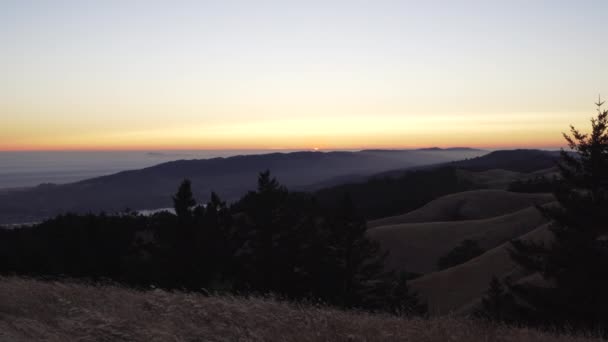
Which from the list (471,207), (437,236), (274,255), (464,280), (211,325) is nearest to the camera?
(211,325)

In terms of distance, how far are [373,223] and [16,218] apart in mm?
121521

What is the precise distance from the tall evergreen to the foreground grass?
12.9 meters

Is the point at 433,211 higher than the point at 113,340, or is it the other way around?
the point at 113,340

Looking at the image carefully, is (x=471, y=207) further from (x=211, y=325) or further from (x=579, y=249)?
(x=211, y=325)

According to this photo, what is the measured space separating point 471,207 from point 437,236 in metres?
34.1

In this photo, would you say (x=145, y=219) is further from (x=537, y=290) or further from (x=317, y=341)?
(x=317, y=341)

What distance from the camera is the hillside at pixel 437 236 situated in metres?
75.2

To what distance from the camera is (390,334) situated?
221 inches

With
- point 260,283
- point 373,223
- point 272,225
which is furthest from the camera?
point 373,223

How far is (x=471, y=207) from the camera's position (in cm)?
11381

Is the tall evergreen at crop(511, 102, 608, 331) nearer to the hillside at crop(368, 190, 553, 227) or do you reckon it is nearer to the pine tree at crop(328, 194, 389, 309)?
the pine tree at crop(328, 194, 389, 309)

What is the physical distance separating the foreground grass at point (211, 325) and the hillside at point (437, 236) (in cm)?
6850

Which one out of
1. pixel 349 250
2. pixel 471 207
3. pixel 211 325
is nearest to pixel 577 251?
pixel 349 250

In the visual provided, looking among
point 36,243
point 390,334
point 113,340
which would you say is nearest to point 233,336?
point 113,340
